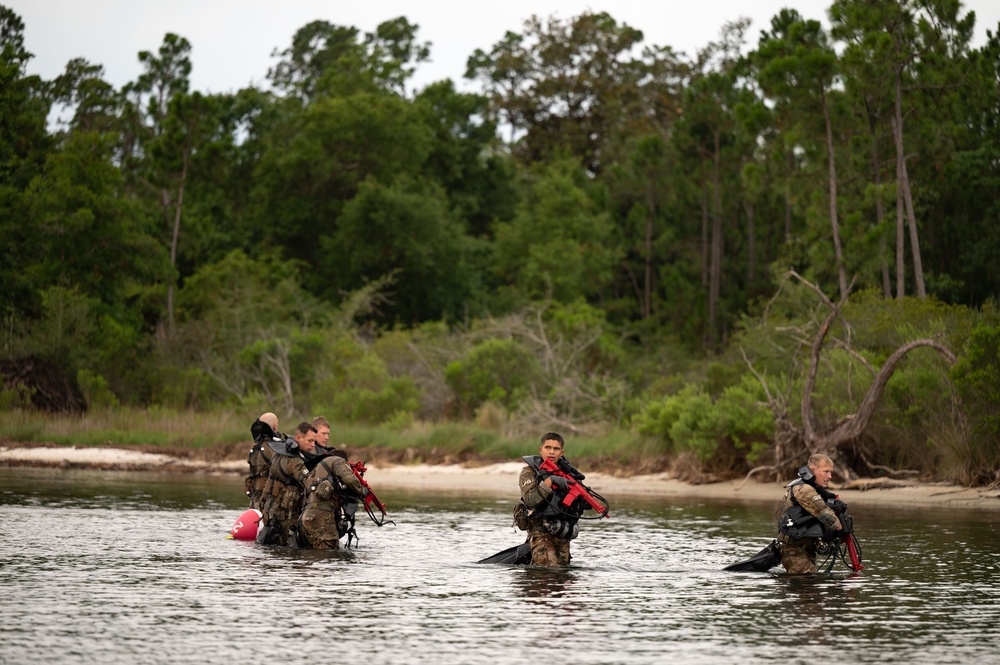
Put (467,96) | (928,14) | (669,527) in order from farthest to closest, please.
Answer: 1. (467,96)
2. (928,14)
3. (669,527)

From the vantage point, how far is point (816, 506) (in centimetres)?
1459

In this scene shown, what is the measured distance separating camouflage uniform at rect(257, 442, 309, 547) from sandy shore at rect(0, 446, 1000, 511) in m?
11.2

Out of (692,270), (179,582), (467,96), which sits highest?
(467,96)

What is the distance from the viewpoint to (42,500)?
76.8 ft

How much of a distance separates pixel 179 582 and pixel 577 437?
20.1 metres

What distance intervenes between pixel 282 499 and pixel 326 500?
1.01 m

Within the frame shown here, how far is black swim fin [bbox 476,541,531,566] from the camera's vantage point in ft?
54.2

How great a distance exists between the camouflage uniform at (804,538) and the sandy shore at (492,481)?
1018cm

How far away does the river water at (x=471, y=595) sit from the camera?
1108 centimetres

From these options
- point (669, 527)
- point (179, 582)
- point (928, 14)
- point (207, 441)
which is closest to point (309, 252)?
point (207, 441)

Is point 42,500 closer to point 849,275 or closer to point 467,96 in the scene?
point 849,275

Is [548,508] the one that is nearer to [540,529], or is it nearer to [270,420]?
[540,529]

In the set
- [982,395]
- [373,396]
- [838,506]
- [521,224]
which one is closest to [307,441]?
[838,506]

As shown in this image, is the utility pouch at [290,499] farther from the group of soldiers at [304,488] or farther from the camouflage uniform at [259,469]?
the camouflage uniform at [259,469]
